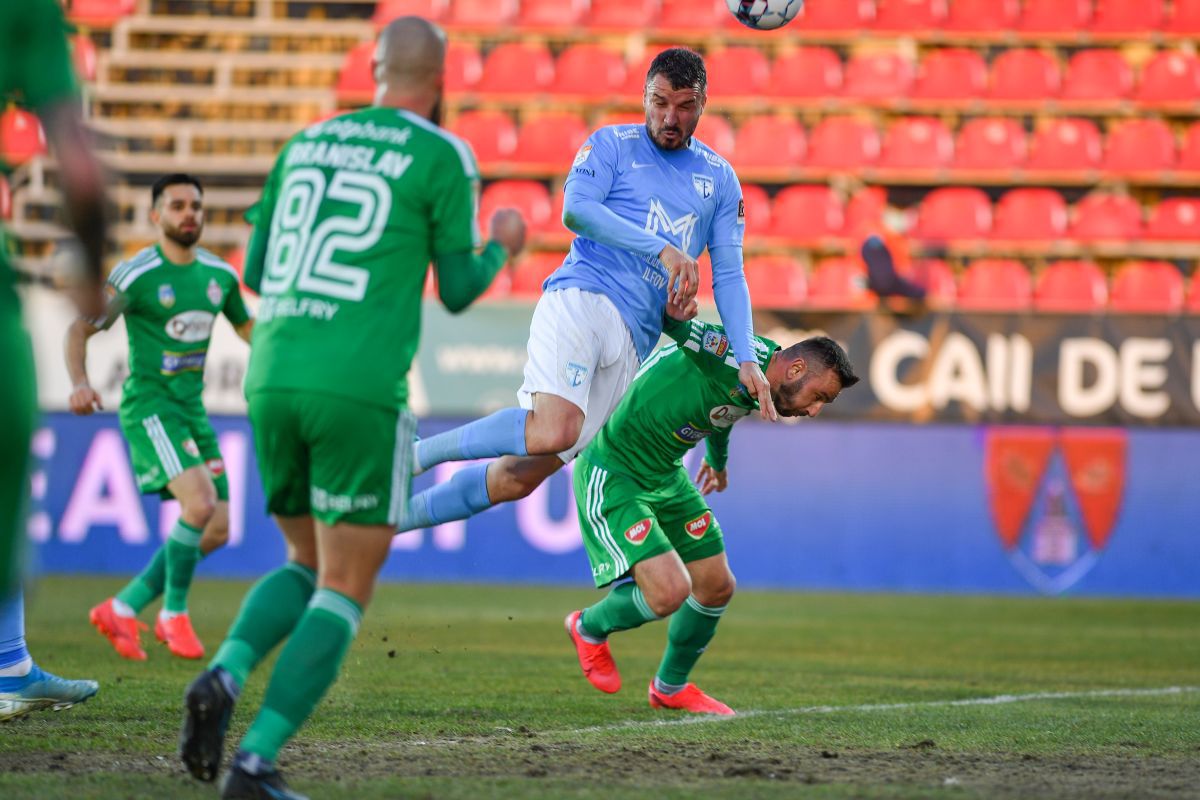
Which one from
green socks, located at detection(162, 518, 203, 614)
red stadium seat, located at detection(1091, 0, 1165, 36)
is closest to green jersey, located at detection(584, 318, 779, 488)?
green socks, located at detection(162, 518, 203, 614)

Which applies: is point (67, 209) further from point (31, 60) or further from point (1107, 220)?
point (1107, 220)

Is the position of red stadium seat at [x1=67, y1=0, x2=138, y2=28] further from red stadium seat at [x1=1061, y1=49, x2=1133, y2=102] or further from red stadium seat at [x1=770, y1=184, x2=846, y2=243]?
red stadium seat at [x1=1061, y1=49, x2=1133, y2=102]

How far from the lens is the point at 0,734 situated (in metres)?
5.14

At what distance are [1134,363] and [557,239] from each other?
621 cm

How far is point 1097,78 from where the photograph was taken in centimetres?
1762

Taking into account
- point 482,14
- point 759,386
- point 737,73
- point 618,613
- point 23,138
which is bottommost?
point 618,613

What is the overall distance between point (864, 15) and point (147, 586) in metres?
12.7

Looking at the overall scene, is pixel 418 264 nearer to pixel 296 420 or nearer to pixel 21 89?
pixel 296 420

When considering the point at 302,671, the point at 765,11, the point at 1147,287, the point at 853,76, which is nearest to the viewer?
the point at 302,671

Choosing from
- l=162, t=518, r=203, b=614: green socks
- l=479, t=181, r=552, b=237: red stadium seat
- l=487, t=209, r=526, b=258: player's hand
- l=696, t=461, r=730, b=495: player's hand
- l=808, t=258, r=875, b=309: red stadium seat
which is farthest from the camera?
l=479, t=181, r=552, b=237: red stadium seat

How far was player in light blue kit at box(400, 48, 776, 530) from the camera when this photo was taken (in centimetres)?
590

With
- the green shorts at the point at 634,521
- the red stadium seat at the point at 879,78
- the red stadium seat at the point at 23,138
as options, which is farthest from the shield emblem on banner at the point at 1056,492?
the red stadium seat at the point at 23,138

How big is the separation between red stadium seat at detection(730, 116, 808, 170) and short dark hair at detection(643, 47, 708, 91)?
11456 mm

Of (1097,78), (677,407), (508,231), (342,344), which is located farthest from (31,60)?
(1097,78)
